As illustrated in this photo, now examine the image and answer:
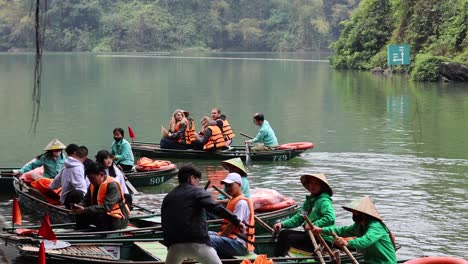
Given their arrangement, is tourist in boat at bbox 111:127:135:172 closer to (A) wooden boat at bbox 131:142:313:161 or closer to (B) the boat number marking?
(A) wooden boat at bbox 131:142:313:161

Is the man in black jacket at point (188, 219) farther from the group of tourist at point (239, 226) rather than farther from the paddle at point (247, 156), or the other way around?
the paddle at point (247, 156)

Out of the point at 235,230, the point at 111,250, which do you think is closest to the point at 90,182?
the point at 111,250

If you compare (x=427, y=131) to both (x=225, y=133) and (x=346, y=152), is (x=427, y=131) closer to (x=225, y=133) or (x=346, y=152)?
(x=346, y=152)

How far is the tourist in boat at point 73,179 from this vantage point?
12102mm

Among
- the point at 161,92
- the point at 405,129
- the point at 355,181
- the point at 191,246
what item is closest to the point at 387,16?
the point at 161,92

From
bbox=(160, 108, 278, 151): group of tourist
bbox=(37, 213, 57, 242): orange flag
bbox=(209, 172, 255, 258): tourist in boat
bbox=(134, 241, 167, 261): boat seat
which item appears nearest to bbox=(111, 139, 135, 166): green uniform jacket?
bbox=(160, 108, 278, 151): group of tourist

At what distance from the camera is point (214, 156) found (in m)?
19.2

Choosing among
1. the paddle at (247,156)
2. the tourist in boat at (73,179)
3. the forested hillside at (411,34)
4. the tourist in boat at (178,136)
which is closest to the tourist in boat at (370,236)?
the tourist in boat at (73,179)

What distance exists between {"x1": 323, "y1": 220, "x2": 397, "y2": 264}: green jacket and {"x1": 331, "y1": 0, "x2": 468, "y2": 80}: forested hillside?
126 ft

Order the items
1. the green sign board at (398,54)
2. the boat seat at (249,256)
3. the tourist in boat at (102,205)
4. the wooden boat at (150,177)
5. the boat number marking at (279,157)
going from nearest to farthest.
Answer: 1. the boat seat at (249,256)
2. the tourist in boat at (102,205)
3. the wooden boat at (150,177)
4. the boat number marking at (279,157)
5. the green sign board at (398,54)

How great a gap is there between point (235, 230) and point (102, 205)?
1.95 meters

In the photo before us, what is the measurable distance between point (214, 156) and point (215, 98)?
19601 millimetres

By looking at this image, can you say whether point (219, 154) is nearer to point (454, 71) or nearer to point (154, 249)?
point (154, 249)

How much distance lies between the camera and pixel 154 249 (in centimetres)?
984
